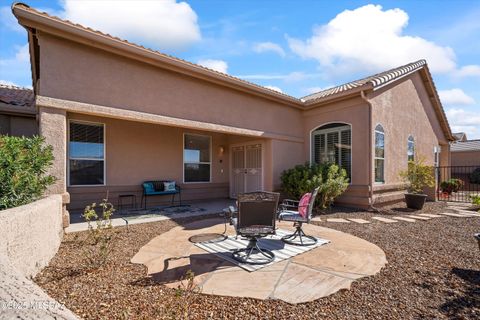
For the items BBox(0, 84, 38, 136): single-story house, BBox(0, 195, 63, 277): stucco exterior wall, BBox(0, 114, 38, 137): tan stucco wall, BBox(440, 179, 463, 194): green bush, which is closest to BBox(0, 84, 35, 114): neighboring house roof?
BBox(0, 84, 38, 136): single-story house

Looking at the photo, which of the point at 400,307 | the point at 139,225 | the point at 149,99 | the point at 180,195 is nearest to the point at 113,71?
the point at 149,99

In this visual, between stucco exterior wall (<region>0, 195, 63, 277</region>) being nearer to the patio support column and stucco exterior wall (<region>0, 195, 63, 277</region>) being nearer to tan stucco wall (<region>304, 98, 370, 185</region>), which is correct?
the patio support column

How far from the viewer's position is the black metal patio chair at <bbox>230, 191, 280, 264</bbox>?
401cm

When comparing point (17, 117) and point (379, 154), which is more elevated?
point (17, 117)

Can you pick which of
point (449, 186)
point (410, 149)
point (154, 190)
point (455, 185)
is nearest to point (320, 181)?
point (154, 190)

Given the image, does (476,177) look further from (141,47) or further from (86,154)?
(86,154)

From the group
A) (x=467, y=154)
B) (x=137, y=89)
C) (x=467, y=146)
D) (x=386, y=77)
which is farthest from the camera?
(x=467, y=146)

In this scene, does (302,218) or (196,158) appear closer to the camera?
(302,218)

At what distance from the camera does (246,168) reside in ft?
37.2

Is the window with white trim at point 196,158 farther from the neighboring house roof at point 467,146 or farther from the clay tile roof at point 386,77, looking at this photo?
the neighboring house roof at point 467,146

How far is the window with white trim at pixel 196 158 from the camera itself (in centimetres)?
1064

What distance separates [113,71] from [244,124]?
4.42 m

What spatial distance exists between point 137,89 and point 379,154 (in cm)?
885

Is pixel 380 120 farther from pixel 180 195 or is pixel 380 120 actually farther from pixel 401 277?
pixel 180 195
